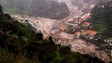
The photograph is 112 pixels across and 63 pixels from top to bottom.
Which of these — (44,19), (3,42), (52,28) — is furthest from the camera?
(44,19)

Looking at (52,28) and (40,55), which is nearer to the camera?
(40,55)

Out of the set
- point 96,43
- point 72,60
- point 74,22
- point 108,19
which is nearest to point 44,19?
point 74,22

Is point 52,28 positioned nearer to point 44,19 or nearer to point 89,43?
point 44,19

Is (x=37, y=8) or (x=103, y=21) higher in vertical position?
(x=37, y=8)

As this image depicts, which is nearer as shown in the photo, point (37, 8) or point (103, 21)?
point (103, 21)
